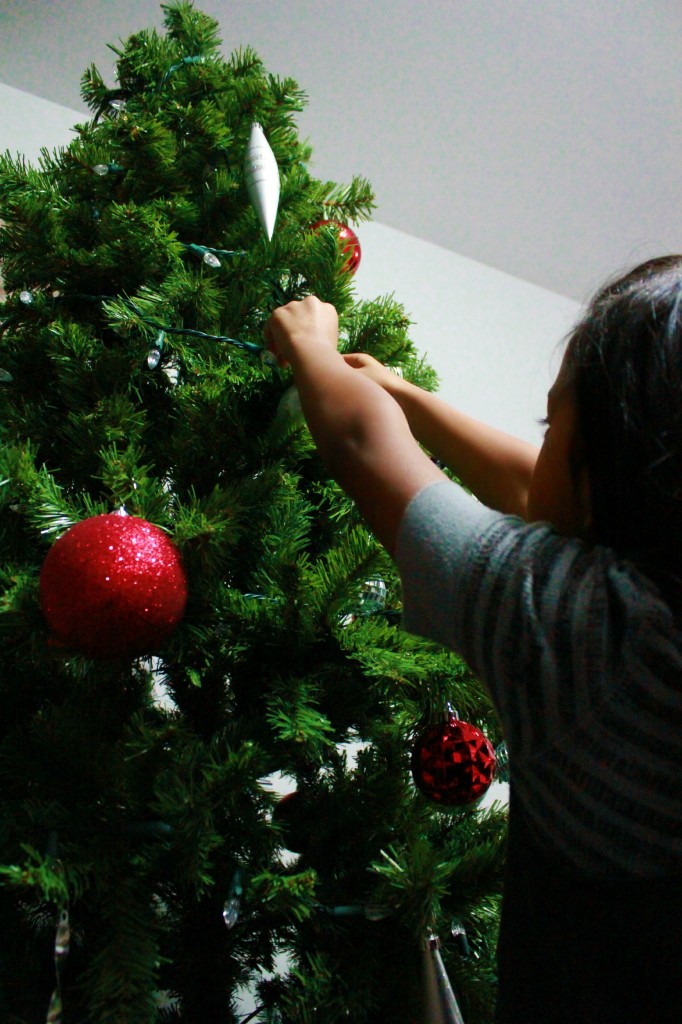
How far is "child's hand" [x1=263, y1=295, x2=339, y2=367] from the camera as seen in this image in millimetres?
458

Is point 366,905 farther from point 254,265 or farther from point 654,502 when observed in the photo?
point 254,265

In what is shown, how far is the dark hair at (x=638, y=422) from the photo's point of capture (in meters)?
0.32

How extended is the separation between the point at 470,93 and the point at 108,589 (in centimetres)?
108

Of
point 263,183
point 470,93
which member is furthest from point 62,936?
point 470,93

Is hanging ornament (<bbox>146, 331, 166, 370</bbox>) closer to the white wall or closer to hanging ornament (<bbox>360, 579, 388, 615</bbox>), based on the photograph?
hanging ornament (<bbox>360, 579, 388, 615</bbox>)

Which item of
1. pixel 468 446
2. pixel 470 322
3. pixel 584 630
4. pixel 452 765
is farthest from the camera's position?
pixel 470 322

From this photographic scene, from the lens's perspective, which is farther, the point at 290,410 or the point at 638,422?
the point at 290,410

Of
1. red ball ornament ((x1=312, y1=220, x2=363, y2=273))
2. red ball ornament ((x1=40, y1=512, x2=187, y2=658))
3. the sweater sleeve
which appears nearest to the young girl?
the sweater sleeve

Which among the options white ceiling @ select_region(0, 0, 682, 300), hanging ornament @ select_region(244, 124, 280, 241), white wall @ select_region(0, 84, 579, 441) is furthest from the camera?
white wall @ select_region(0, 84, 579, 441)

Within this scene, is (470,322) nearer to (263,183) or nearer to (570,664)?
(263,183)

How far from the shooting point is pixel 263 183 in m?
0.54

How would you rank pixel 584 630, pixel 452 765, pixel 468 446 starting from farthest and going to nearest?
pixel 468 446 < pixel 452 765 < pixel 584 630

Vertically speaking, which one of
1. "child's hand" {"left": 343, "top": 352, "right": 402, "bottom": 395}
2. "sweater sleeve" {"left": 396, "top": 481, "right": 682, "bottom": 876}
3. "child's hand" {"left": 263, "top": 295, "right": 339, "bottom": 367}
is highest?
"child's hand" {"left": 263, "top": 295, "right": 339, "bottom": 367}

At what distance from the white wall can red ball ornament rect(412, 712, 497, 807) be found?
0.92 m
